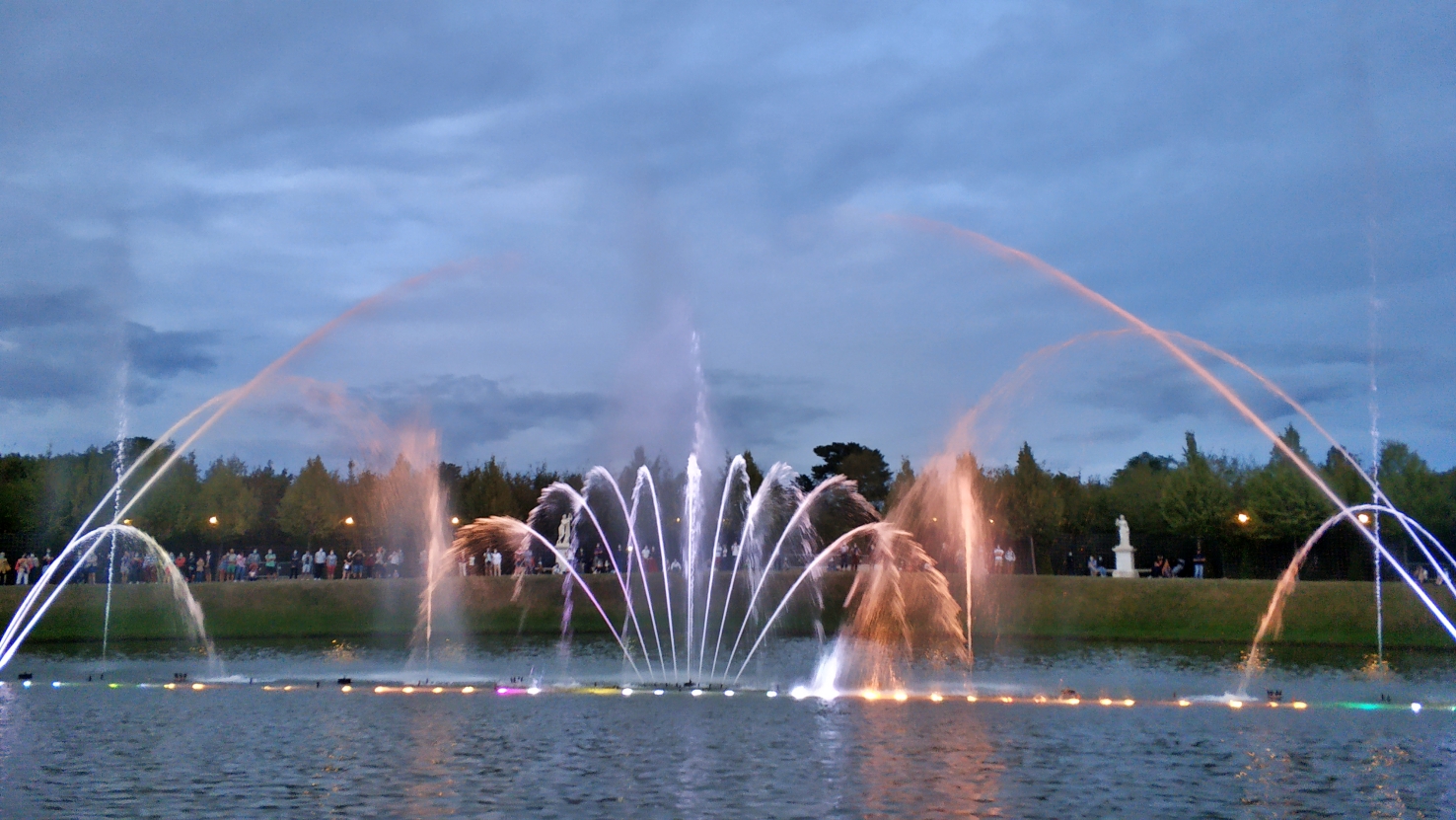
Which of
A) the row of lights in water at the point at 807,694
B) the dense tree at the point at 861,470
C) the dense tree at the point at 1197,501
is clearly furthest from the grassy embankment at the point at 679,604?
the dense tree at the point at 861,470

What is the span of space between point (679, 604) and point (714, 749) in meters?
37.0

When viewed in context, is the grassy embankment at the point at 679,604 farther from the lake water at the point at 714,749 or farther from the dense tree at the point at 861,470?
the dense tree at the point at 861,470

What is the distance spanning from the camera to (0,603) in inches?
2062

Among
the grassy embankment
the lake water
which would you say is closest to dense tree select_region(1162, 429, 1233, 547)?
the grassy embankment

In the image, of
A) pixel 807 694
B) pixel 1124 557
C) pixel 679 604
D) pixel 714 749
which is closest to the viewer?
pixel 714 749

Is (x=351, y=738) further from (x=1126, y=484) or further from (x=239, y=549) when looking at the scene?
(x=1126, y=484)

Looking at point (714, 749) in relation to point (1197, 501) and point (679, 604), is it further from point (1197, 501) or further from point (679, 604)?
point (1197, 501)

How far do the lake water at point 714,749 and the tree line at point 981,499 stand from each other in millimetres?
29724

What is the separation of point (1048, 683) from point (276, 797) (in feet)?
73.9

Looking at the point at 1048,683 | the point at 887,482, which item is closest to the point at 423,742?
the point at 1048,683

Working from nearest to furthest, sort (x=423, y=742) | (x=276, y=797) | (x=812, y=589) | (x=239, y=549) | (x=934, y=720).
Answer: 1. (x=276, y=797)
2. (x=423, y=742)
3. (x=934, y=720)
4. (x=812, y=589)
5. (x=239, y=549)

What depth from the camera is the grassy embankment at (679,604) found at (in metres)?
52.4

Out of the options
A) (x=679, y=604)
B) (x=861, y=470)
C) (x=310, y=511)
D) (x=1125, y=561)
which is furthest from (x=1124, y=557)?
(x=861, y=470)

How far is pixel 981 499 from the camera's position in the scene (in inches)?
3036
